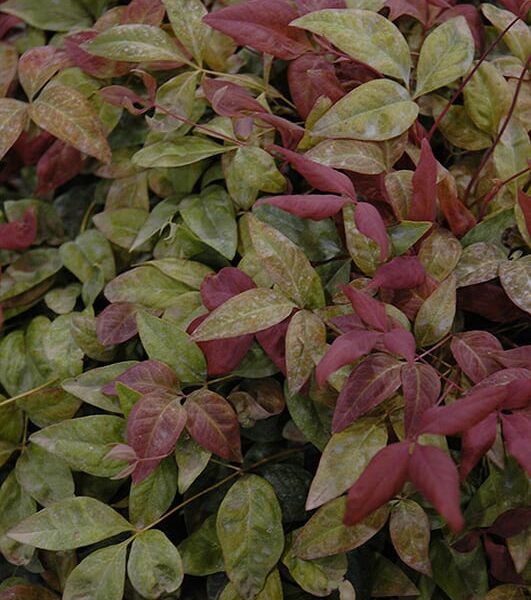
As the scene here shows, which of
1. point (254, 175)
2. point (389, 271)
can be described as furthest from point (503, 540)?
point (254, 175)

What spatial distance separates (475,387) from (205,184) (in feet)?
1.33

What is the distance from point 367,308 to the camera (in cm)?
69

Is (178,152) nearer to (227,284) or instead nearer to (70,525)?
(227,284)

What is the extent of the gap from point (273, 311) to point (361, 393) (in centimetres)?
11

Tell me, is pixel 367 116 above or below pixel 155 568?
above

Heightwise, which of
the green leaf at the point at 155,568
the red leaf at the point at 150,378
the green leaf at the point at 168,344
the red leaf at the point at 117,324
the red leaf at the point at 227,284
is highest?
the red leaf at the point at 227,284

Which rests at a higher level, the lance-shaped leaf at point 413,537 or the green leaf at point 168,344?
the green leaf at point 168,344

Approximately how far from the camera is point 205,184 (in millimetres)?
958

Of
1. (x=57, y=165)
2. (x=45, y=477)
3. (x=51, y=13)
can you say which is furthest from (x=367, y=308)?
(x=51, y=13)

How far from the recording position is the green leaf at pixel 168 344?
802 mm

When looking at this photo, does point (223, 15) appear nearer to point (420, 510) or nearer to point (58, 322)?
point (58, 322)

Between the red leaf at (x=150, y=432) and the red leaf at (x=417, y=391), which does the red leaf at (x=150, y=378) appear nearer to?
the red leaf at (x=150, y=432)

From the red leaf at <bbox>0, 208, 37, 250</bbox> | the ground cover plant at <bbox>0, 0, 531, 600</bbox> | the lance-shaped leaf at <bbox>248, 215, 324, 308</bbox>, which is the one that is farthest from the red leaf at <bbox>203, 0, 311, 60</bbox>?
the red leaf at <bbox>0, 208, 37, 250</bbox>

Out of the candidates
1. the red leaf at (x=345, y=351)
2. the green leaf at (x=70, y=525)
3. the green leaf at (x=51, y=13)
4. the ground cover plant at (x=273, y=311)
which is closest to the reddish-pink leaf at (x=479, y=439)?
the ground cover plant at (x=273, y=311)
